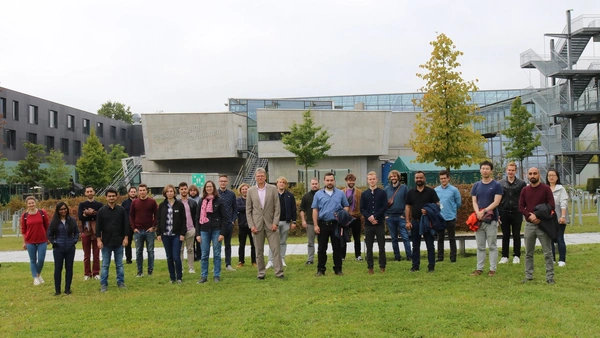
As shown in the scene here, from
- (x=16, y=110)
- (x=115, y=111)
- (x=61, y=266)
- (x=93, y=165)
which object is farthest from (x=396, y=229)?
(x=115, y=111)

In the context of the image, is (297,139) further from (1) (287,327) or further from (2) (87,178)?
(1) (287,327)

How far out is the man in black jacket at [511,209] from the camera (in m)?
10.2

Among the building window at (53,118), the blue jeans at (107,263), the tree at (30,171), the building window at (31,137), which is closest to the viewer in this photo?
the blue jeans at (107,263)

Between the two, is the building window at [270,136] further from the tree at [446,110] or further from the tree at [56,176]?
the tree at [446,110]

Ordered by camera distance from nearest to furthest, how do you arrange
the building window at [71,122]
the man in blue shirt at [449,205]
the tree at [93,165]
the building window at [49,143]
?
the man in blue shirt at [449,205] < the tree at [93,165] < the building window at [49,143] < the building window at [71,122]

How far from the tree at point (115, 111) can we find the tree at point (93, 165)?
47086 mm

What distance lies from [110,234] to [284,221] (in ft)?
11.3

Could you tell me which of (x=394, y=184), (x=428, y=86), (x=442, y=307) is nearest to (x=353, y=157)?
(x=428, y=86)

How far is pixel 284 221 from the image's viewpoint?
426 inches

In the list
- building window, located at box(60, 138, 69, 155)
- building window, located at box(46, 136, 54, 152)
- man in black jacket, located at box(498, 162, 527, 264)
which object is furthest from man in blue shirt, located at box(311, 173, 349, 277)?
building window, located at box(60, 138, 69, 155)

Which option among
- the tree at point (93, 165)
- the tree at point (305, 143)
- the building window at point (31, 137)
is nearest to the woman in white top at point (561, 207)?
the tree at point (305, 143)

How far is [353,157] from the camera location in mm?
44500

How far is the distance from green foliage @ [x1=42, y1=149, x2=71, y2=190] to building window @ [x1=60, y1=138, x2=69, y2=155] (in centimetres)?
1041

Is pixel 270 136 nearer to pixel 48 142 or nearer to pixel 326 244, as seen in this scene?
pixel 48 142
